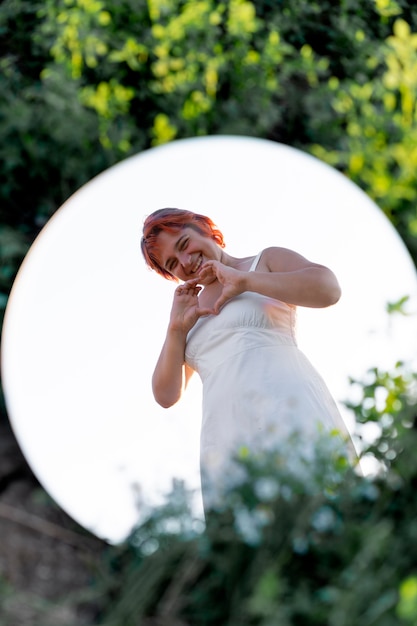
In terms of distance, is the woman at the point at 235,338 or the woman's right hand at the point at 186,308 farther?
the woman's right hand at the point at 186,308

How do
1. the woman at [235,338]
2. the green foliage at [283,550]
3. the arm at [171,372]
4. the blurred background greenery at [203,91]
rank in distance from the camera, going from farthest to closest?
the blurred background greenery at [203,91] → the arm at [171,372] → the woman at [235,338] → the green foliage at [283,550]

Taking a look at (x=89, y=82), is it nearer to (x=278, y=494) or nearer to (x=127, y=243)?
(x=127, y=243)

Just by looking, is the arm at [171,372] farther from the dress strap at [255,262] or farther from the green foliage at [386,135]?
the green foliage at [386,135]

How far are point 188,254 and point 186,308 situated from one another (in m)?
0.18

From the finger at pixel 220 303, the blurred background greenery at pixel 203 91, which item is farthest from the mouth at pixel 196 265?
the blurred background greenery at pixel 203 91

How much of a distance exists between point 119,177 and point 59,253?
0.31m

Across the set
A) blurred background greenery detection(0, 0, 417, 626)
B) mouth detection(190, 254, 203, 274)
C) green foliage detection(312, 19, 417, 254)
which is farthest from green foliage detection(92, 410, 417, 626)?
green foliage detection(312, 19, 417, 254)

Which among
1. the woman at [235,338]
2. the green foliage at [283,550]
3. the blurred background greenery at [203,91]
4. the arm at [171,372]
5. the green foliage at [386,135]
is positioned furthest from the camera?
the blurred background greenery at [203,91]

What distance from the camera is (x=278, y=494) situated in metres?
2.15

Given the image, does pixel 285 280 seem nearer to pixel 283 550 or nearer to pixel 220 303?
pixel 220 303

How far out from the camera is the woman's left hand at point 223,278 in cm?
265

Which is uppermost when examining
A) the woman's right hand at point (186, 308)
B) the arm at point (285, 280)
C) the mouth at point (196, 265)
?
the arm at point (285, 280)

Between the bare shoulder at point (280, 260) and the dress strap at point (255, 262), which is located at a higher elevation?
the bare shoulder at point (280, 260)

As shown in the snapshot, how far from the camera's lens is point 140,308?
272 cm
